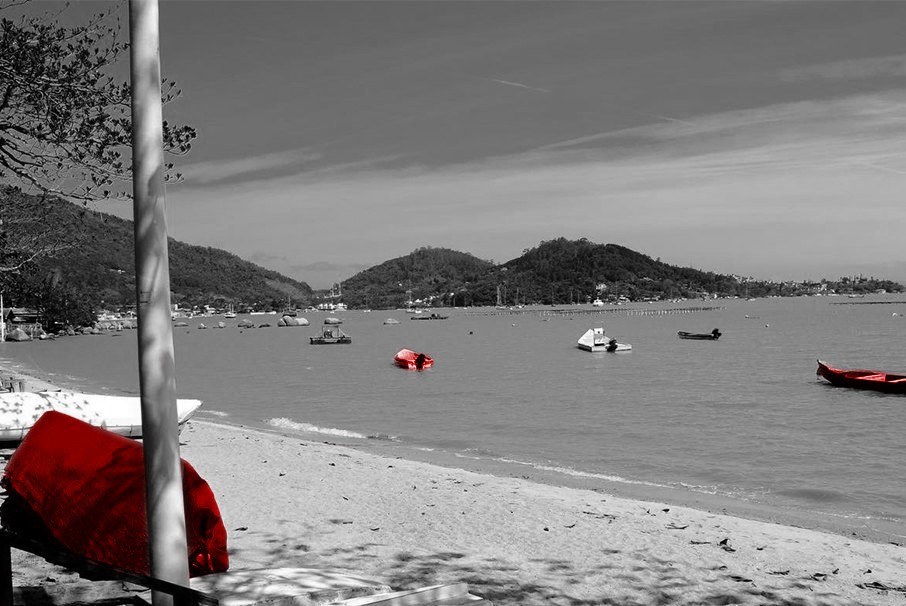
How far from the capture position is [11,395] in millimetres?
13008

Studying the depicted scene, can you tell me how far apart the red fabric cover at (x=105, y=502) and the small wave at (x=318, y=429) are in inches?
659

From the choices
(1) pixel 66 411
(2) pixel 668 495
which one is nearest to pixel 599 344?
(2) pixel 668 495

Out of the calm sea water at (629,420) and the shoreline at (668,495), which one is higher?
the shoreline at (668,495)

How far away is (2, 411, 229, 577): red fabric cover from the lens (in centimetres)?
504

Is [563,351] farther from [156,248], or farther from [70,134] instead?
[156,248]

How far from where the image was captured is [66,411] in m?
13.4

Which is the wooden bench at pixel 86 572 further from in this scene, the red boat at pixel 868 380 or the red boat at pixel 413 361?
the red boat at pixel 413 361

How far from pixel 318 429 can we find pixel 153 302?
2208 centimetres

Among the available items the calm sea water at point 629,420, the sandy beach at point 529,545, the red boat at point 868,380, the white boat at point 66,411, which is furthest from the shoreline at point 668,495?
the red boat at point 868,380

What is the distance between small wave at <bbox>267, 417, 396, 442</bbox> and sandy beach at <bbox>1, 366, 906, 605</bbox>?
370 inches

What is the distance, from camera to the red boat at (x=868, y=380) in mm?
34344

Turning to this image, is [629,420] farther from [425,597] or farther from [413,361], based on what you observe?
[413,361]

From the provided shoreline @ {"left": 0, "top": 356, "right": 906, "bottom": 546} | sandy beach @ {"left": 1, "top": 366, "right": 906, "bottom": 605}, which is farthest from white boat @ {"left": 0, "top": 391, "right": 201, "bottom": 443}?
shoreline @ {"left": 0, "top": 356, "right": 906, "bottom": 546}

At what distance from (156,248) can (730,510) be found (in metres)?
11.8
